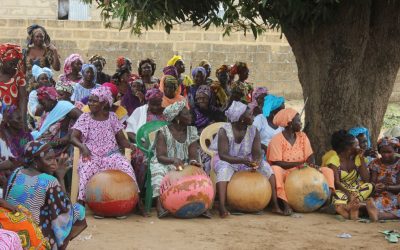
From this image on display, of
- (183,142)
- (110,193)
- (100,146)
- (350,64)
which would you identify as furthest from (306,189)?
(100,146)

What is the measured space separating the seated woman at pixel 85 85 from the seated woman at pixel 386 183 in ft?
12.0

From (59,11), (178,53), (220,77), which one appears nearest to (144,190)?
(220,77)

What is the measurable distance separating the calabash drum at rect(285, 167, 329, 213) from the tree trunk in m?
1.26

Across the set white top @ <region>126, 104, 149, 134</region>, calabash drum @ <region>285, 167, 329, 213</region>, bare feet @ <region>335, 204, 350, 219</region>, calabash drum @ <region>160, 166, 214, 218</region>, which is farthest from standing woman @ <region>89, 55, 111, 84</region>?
bare feet @ <region>335, 204, 350, 219</region>

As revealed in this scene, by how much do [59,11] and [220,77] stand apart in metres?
8.86

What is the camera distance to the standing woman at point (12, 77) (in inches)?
282

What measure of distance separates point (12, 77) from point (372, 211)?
4.13 meters

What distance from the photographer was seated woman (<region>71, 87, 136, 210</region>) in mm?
7375

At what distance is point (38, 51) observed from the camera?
9.67m

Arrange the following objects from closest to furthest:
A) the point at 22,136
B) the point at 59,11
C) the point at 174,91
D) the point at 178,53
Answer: the point at 22,136 < the point at 174,91 < the point at 178,53 < the point at 59,11

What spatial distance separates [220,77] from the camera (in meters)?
10.6

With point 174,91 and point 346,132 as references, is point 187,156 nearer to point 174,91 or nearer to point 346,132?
point 174,91

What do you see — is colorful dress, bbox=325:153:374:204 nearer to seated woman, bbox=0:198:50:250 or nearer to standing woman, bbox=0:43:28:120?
standing woman, bbox=0:43:28:120

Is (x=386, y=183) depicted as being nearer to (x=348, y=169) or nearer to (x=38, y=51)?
(x=348, y=169)
